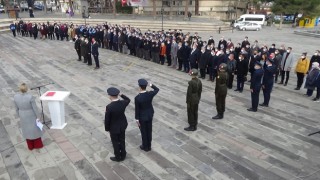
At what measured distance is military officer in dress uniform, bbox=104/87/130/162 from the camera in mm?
5539

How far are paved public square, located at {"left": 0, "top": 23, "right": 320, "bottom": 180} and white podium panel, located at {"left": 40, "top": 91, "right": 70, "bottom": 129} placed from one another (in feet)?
0.80

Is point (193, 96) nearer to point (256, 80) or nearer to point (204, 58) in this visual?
point (256, 80)

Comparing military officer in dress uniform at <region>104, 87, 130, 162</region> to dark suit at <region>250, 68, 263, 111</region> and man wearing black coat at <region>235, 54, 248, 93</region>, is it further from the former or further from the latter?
man wearing black coat at <region>235, 54, 248, 93</region>

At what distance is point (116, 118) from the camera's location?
5.72 m

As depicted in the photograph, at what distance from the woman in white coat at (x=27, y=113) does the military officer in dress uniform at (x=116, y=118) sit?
192 centimetres

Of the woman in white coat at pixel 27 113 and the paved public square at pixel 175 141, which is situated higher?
the woman in white coat at pixel 27 113

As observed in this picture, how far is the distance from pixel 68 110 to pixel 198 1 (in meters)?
40.4

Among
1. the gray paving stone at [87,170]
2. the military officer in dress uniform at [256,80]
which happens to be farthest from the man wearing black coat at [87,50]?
the gray paving stone at [87,170]

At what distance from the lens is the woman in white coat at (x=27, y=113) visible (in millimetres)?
6135

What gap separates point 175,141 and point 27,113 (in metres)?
3.79

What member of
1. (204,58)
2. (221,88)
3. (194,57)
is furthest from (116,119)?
(194,57)

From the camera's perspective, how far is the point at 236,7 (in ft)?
161

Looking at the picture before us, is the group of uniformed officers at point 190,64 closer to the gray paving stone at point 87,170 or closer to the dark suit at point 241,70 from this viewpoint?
the dark suit at point 241,70

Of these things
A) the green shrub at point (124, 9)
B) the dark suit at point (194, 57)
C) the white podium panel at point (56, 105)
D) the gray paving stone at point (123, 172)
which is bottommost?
the gray paving stone at point (123, 172)
